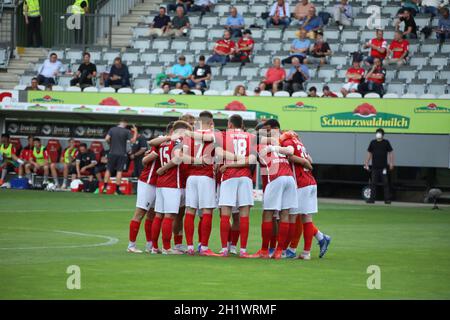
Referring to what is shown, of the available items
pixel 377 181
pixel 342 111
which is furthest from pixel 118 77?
pixel 377 181

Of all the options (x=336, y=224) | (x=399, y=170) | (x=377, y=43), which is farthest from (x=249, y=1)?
(x=336, y=224)

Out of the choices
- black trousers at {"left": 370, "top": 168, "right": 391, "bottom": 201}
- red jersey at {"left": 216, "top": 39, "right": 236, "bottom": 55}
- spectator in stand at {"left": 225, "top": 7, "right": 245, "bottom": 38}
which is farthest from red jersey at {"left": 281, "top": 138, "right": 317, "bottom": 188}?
spectator in stand at {"left": 225, "top": 7, "right": 245, "bottom": 38}

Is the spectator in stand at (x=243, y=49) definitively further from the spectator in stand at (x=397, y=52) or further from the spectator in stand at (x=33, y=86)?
the spectator in stand at (x=33, y=86)

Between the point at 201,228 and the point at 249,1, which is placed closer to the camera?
the point at 201,228

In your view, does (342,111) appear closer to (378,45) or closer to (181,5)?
(378,45)

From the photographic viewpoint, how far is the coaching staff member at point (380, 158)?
25.8 metres

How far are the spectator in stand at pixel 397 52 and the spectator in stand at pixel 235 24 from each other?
4.76 metres

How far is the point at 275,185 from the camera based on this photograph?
45.2ft

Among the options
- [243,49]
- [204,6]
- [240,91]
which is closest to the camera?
[240,91]

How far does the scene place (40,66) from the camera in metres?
31.3

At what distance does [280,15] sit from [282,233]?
57.3 ft
